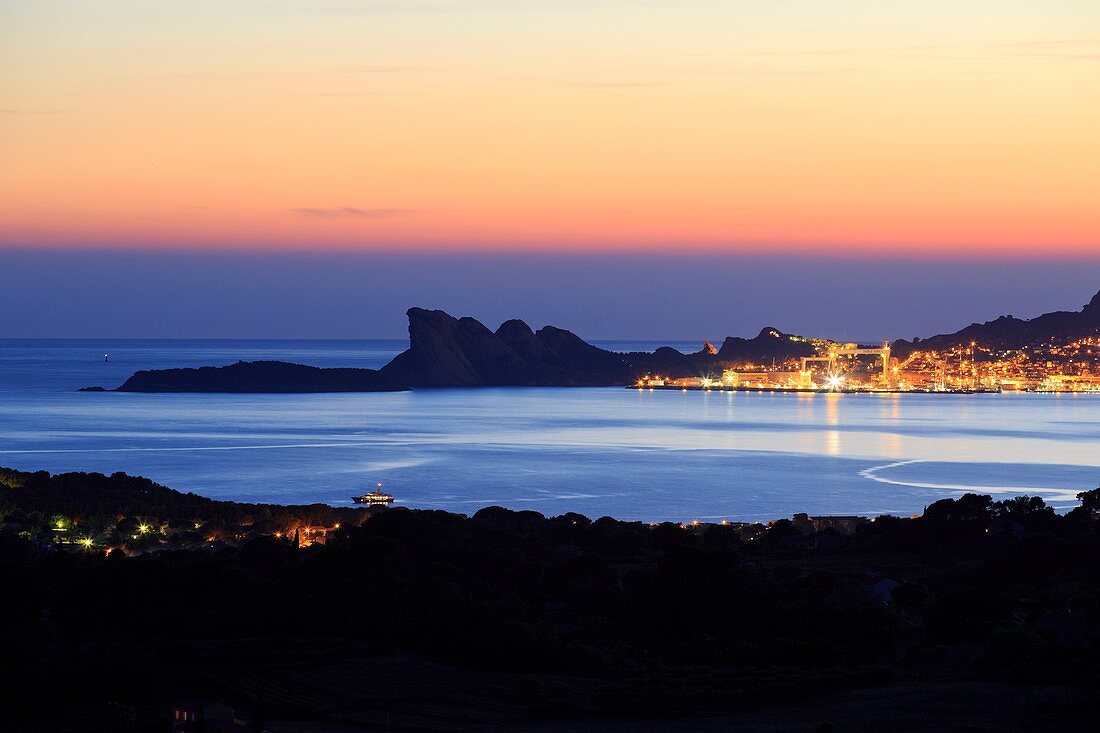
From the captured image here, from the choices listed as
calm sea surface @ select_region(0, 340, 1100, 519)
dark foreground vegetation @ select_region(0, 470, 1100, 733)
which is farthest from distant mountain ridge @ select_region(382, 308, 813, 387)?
dark foreground vegetation @ select_region(0, 470, 1100, 733)

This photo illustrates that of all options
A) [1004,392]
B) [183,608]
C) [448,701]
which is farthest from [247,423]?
[1004,392]

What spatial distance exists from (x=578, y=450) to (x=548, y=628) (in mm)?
36332

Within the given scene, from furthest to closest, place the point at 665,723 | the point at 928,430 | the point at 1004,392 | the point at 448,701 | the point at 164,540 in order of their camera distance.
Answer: the point at 1004,392, the point at 928,430, the point at 164,540, the point at 448,701, the point at 665,723

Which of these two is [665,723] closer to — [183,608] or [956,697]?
[956,697]

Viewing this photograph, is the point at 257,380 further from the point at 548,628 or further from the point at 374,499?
the point at 548,628

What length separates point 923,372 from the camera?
389ft

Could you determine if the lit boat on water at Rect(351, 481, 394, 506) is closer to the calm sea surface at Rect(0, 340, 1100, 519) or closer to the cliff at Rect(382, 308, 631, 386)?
the calm sea surface at Rect(0, 340, 1100, 519)

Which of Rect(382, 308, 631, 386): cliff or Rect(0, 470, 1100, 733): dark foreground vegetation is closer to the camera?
Rect(0, 470, 1100, 733): dark foreground vegetation

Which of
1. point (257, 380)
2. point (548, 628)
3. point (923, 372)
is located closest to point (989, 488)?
point (548, 628)

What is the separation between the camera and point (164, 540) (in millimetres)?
22984

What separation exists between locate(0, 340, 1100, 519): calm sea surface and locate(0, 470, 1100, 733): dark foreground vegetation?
11627 mm

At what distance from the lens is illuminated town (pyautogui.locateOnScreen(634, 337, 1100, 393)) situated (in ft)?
372

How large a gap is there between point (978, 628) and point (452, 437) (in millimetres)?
43386

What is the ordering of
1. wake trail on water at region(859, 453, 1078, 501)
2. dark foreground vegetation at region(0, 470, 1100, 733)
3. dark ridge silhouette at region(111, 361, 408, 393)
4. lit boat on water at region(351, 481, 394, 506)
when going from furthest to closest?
dark ridge silhouette at region(111, 361, 408, 393), wake trail on water at region(859, 453, 1078, 501), lit boat on water at region(351, 481, 394, 506), dark foreground vegetation at region(0, 470, 1100, 733)
